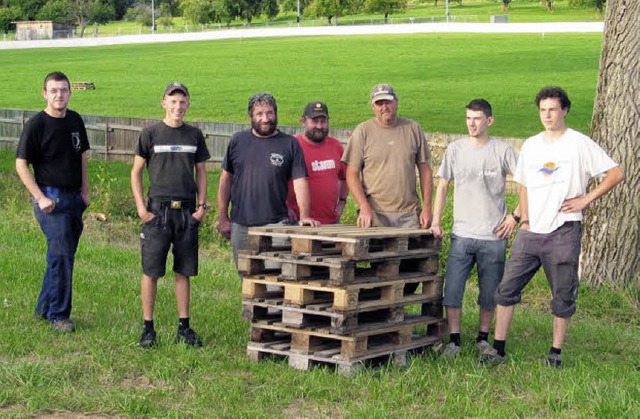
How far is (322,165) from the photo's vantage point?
29.7 ft

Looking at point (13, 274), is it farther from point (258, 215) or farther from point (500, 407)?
point (500, 407)

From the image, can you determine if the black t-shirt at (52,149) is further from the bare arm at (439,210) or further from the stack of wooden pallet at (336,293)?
the bare arm at (439,210)

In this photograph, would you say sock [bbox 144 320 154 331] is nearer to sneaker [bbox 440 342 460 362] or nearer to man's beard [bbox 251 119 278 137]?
man's beard [bbox 251 119 278 137]

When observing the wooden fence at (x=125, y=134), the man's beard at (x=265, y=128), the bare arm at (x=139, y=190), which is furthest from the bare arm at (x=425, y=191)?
the wooden fence at (x=125, y=134)

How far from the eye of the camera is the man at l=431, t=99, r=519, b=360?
26.8 ft

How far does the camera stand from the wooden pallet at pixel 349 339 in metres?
7.57

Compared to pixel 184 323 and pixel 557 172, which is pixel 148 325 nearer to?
pixel 184 323

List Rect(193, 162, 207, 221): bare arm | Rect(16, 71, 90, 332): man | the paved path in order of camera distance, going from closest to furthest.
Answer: Rect(193, 162, 207, 221): bare arm
Rect(16, 71, 90, 332): man
the paved path

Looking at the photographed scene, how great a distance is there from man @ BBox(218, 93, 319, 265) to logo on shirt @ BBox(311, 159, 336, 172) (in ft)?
1.39

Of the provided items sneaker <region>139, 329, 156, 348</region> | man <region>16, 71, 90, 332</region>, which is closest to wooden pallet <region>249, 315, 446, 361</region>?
sneaker <region>139, 329, 156, 348</region>

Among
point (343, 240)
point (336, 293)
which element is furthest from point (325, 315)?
point (343, 240)

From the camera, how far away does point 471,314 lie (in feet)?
34.4

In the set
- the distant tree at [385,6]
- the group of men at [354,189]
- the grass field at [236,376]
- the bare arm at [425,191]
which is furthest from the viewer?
the distant tree at [385,6]

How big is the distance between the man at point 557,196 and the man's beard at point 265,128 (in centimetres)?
195
